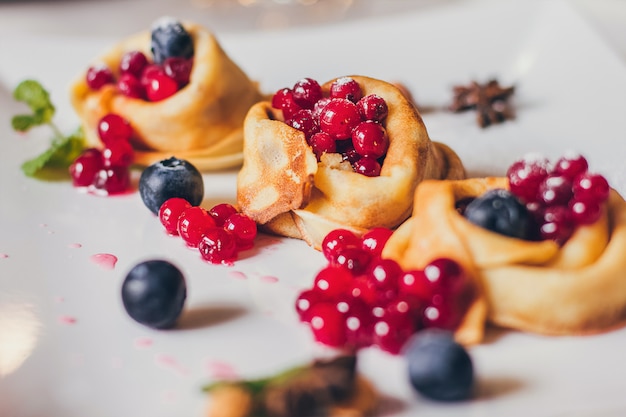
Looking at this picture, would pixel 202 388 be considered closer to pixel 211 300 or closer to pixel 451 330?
pixel 211 300

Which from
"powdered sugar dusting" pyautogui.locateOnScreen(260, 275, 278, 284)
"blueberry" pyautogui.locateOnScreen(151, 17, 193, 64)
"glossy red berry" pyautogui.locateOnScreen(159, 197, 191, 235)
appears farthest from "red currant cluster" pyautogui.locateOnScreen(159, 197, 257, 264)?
"blueberry" pyautogui.locateOnScreen(151, 17, 193, 64)

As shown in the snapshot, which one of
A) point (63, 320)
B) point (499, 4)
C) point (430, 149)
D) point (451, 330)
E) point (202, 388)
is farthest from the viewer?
point (499, 4)

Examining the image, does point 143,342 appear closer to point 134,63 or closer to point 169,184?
point 169,184

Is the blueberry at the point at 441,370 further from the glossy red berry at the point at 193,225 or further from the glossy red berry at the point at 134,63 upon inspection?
the glossy red berry at the point at 134,63

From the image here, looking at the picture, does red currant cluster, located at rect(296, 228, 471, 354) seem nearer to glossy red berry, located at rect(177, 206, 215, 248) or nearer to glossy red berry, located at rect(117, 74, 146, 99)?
glossy red berry, located at rect(177, 206, 215, 248)

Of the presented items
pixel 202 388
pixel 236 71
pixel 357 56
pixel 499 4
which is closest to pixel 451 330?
pixel 202 388

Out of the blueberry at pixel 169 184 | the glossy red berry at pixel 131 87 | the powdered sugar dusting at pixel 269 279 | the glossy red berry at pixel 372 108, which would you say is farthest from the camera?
the glossy red berry at pixel 131 87

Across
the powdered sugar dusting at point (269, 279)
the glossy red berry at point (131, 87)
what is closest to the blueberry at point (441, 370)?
the powdered sugar dusting at point (269, 279)
